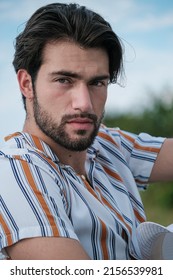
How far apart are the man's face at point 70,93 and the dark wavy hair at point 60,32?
4cm

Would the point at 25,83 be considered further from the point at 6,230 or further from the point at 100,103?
the point at 6,230

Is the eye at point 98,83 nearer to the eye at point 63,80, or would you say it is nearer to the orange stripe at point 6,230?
the eye at point 63,80

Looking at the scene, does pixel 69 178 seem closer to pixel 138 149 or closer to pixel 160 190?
pixel 138 149

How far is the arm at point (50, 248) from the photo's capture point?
77.5 inches

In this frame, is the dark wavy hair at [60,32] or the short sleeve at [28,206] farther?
the dark wavy hair at [60,32]

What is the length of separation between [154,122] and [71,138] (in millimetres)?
6739

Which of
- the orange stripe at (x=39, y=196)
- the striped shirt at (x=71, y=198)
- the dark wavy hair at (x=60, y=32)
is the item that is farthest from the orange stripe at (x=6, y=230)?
the dark wavy hair at (x=60, y=32)

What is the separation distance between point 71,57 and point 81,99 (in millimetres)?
175

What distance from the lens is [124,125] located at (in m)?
9.16

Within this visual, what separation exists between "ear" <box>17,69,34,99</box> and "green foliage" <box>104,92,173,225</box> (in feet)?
19.6

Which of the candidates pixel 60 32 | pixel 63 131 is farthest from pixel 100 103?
pixel 60 32

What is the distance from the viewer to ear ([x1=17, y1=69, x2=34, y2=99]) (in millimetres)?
2574

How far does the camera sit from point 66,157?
2467mm

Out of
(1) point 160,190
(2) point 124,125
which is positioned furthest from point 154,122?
(1) point 160,190
